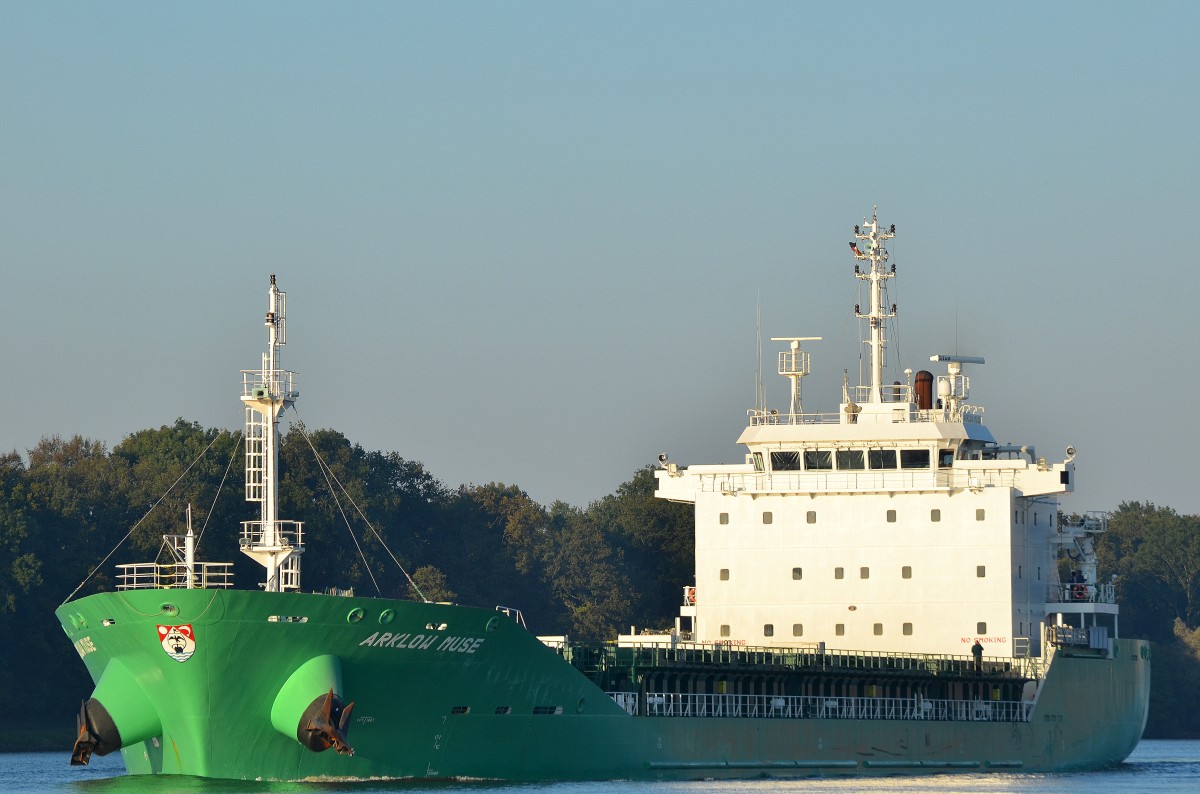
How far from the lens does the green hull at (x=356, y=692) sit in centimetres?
3956

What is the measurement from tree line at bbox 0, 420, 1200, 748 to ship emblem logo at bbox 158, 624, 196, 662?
29.6m

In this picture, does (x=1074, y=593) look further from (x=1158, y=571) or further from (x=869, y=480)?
(x=1158, y=571)

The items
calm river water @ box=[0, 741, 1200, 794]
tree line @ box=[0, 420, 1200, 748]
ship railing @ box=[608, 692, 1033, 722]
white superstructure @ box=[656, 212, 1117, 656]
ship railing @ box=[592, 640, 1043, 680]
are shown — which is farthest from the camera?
tree line @ box=[0, 420, 1200, 748]

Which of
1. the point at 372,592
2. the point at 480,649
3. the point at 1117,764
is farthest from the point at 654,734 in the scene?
the point at 372,592

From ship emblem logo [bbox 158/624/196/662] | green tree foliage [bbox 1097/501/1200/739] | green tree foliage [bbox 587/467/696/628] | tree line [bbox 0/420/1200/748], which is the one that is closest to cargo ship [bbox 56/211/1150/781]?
ship emblem logo [bbox 158/624/196/662]

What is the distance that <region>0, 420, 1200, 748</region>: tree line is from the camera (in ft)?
255

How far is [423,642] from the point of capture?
133 ft

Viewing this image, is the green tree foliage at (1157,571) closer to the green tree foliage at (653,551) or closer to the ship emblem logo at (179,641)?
the green tree foliage at (653,551)

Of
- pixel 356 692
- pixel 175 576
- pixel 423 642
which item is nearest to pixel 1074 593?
pixel 423 642

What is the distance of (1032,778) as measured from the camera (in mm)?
50312

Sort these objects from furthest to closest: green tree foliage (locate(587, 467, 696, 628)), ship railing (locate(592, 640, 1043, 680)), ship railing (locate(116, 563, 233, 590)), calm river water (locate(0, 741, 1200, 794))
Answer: green tree foliage (locate(587, 467, 696, 628))
ship railing (locate(592, 640, 1043, 680))
calm river water (locate(0, 741, 1200, 794))
ship railing (locate(116, 563, 233, 590))

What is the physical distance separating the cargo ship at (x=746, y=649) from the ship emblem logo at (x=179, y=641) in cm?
4

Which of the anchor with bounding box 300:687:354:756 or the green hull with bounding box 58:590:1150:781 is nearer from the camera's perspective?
the anchor with bounding box 300:687:354:756

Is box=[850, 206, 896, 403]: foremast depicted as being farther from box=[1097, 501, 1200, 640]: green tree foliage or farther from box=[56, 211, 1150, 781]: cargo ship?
box=[1097, 501, 1200, 640]: green tree foliage
